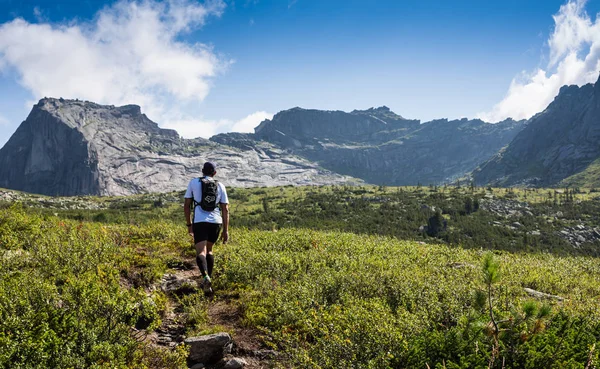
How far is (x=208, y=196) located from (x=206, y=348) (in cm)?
458

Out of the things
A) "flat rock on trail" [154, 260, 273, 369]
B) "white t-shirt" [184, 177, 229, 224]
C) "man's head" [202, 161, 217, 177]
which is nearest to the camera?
"flat rock on trail" [154, 260, 273, 369]

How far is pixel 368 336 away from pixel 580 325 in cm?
338

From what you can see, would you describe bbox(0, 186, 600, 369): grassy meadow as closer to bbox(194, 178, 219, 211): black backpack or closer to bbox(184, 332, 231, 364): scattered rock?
bbox(184, 332, 231, 364): scattered rock

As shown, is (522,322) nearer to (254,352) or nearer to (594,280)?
(254,352)

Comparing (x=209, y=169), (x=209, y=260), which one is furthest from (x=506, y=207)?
(x=209, y=260)

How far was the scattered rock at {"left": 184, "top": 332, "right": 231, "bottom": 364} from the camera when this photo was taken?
610 cm

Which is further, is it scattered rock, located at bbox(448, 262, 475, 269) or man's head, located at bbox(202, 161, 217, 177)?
scattered rock, located at bbox(448, 262, 475, 269)

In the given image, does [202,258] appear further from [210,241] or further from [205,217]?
[205,217]

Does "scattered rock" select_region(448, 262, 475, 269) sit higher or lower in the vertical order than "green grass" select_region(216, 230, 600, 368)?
lower

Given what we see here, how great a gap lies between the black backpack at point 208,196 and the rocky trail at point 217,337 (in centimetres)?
220

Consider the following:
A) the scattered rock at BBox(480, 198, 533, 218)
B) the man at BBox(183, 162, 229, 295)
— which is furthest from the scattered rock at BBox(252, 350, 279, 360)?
the scattered rock at BBox(480, 198, 533, 218)

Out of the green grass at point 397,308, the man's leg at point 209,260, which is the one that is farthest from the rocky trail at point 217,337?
the man's leg at point 209,260

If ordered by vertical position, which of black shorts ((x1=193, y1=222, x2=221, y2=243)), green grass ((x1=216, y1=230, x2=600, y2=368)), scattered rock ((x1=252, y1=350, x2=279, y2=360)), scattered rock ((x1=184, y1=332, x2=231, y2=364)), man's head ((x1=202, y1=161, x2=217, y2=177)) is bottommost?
scattered rock ((x1=252, y1=350, x2=279, y2=360))

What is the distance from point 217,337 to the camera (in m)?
6.37
